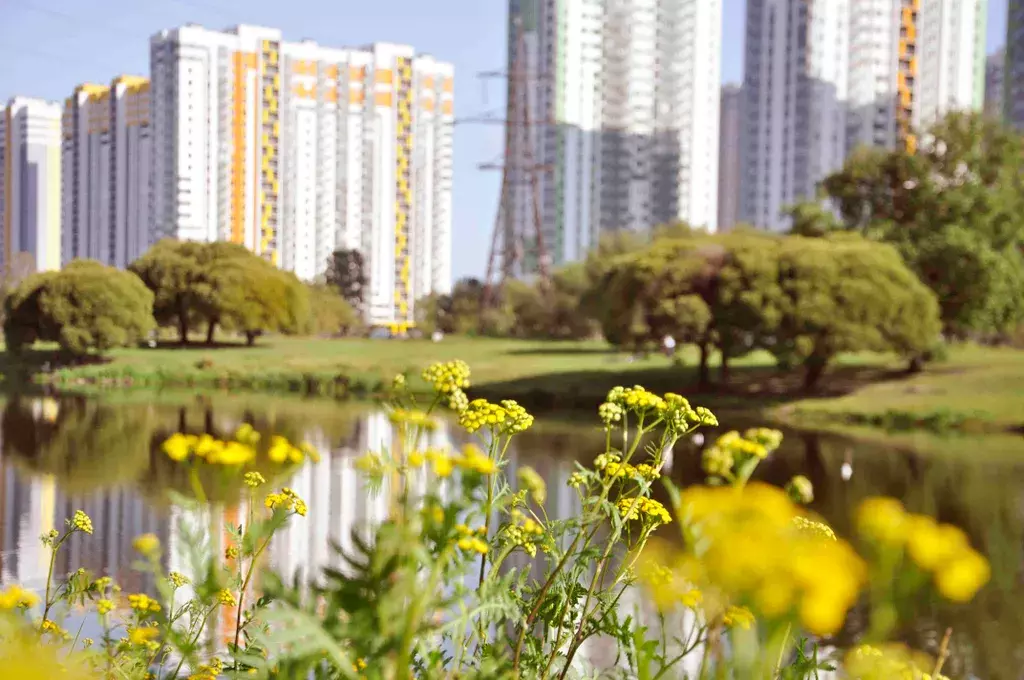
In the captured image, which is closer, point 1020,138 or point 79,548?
point 79,548

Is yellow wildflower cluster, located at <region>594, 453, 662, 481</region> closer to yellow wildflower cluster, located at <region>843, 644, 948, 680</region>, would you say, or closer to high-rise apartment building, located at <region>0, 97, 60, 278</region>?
yellow wildflower cluster, located at <region>843, 644, 948, 680</region>

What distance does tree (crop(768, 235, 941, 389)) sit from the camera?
70.7 feet

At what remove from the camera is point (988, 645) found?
771 cm

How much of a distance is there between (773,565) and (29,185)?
154 feet

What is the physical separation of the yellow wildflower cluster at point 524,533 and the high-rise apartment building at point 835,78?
57.0m

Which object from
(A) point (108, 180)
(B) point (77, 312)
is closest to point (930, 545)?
(B) point (77, 312)

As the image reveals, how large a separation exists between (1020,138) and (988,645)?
21386 mm

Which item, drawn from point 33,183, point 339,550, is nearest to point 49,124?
point 33,183

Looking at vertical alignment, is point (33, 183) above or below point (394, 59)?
below

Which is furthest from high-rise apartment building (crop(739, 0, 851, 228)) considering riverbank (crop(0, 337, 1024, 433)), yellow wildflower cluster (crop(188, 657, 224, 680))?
yellow wildflower cluster (crop(188, 657, 224, 680))

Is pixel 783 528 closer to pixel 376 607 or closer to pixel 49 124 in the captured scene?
pixel 376 607

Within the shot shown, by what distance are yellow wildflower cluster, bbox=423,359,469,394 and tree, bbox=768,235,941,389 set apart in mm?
20382

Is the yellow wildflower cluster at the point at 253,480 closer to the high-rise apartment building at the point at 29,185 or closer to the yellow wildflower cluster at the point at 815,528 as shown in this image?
the yellow wildflower cluster at the point at 815,528

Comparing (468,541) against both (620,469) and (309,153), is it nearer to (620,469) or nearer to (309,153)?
(620,469)
